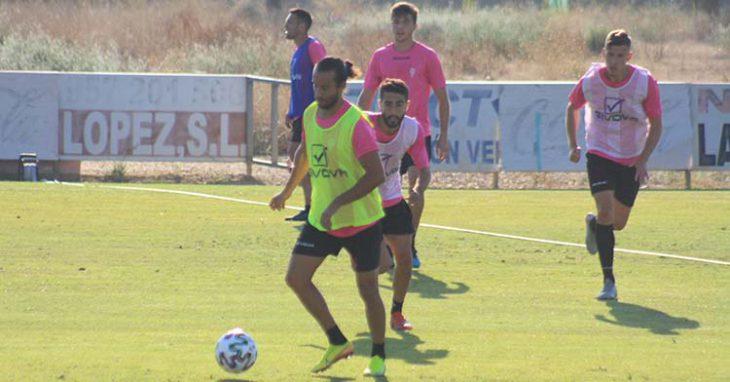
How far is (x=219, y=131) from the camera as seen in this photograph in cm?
2112

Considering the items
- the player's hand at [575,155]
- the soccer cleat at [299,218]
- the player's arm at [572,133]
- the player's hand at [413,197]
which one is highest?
the player's arm at [572,133]

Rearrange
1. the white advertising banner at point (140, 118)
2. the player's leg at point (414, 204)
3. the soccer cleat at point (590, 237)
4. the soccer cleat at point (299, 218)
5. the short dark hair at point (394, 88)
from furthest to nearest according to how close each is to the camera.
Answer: the white advertising banner at point (140, 118) < the soccer cleat at point (299, 218) < the soccer cleat at point (590, 237) < the player's leg at point (414, 204) < the short dark hair at point (394, 88)

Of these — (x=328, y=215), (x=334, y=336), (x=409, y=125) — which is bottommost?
(x=334, y=336)

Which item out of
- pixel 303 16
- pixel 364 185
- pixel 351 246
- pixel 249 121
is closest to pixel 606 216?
pixel 351 246

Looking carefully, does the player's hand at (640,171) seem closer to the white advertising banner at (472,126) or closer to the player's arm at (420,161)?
the player's arm at (420,161)

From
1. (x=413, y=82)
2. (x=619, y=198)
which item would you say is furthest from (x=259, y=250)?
(x=619, y=198)

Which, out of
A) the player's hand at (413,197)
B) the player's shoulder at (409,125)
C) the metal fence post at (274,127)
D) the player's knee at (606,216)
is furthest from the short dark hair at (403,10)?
the metal fence post at (274,127)

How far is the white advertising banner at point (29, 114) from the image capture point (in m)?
20.7

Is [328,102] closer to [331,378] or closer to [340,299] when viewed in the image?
[331,378]

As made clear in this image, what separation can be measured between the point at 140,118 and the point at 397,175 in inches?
464

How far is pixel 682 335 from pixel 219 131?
12.8 m

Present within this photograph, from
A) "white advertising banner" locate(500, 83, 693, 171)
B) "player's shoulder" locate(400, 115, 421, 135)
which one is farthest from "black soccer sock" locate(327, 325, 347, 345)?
"white advertising banner" locate(500, 83, 693, 171)

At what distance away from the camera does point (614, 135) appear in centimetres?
1100

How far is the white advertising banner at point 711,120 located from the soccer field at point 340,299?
3.96 metres
